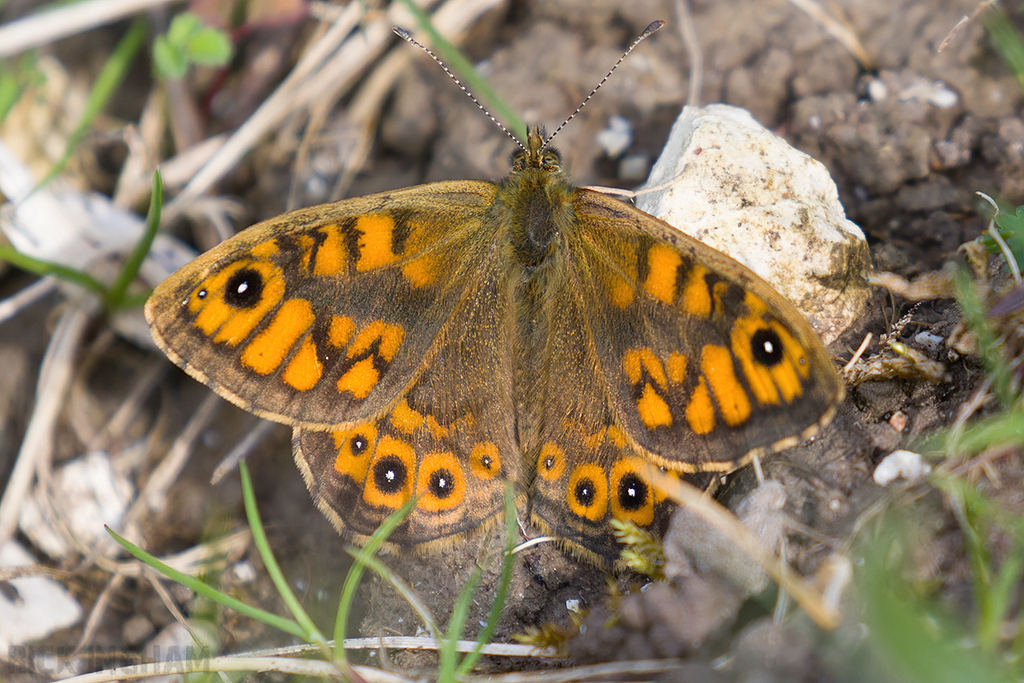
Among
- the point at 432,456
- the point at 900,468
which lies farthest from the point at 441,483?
the point at 900,468

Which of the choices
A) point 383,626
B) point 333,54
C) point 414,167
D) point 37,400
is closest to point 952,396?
point 383,626

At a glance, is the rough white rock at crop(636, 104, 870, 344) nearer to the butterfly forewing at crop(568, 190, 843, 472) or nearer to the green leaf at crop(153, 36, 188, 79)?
the butterfly forewing at crop(568, 190, 843, 472)

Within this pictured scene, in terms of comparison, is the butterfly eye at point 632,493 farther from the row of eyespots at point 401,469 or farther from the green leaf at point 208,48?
the green leaf at point 208,48

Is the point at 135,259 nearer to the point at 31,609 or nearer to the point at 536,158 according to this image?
the point at 31,609

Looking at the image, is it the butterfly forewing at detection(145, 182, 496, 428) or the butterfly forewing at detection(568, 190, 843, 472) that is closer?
the butterfly forewing at detection(568, 190, 843, 472)

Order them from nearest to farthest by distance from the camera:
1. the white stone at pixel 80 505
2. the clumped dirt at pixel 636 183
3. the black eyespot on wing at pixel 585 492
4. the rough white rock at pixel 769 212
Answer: the clumped dirt at pixel 636 183 < the black eyespot on wing at pixel 585 492 < the rough white rock at pixel 769 212 < the white stone at pixel 80 505

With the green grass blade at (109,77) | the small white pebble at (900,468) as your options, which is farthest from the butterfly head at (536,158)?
the green grass blade at (109,77)

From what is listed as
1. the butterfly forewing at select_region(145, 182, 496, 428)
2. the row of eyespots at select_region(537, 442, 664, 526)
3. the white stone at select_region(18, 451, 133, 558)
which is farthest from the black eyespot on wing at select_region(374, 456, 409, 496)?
the white stone at select_region(18, 451, 133, 558)
